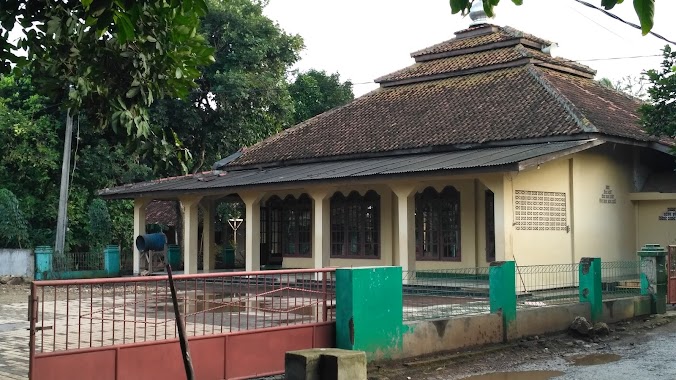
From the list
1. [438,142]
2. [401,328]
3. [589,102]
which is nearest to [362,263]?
[438,142]

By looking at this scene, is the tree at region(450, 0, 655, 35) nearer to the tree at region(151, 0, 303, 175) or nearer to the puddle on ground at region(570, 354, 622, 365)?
the puddle on ground at region(570, 354, 622, 365)

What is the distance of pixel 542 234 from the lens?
16.8m

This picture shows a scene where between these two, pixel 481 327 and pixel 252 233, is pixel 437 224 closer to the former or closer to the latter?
pixel 252 233

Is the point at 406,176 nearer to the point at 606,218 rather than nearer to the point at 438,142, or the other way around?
the point at 438,142

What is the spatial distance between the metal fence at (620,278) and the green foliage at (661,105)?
144 inches

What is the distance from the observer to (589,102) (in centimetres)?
2009

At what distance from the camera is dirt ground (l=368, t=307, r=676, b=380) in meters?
9.42

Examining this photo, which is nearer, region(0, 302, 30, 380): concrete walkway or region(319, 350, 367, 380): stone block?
region(319, 350, 367, 380): stone block

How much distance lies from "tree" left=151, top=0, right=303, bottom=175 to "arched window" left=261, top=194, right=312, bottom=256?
6.53 metres

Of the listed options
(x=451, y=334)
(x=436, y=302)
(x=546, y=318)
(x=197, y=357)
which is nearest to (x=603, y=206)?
(x=546, y=318)

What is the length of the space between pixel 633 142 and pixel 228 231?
65.8 feet

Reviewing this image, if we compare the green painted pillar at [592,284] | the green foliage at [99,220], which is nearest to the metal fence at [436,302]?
the green painted pillar at [592,284]

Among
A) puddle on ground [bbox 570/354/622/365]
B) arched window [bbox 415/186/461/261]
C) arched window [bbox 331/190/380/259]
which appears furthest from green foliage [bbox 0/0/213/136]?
arched window [bbox 331/190/380/259]

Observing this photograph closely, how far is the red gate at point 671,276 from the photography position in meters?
14.8
